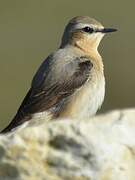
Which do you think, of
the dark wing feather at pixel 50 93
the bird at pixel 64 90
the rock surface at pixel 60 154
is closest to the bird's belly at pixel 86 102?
the bird at pixel 64 90

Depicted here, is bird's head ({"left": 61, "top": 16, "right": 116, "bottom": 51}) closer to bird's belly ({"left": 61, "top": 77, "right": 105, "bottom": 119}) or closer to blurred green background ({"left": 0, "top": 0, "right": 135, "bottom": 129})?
bird's belly ({"left": 61, "top": 77, "right": 105, "bottom": 119})

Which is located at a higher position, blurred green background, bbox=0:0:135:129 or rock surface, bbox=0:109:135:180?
rock surface, bbox=0:109:135:180

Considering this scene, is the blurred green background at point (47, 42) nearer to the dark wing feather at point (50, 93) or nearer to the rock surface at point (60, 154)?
the dark wing feather at point (50, 93)

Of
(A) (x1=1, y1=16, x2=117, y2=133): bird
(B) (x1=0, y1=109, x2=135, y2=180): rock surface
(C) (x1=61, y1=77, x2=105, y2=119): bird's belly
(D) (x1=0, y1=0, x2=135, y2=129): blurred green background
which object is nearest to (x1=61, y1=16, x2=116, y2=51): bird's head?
(A) (x1=1, y1=16, x2=117, y2=133): bird

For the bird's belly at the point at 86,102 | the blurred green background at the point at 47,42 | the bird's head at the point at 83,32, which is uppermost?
the bird's head at the point at 83,32

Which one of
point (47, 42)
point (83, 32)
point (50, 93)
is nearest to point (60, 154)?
point (50, 93)

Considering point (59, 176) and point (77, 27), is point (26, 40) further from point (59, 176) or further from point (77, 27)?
point (59, 176)

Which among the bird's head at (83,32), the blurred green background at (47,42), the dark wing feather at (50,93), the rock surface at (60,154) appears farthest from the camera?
the blurred green background at (47,42)
